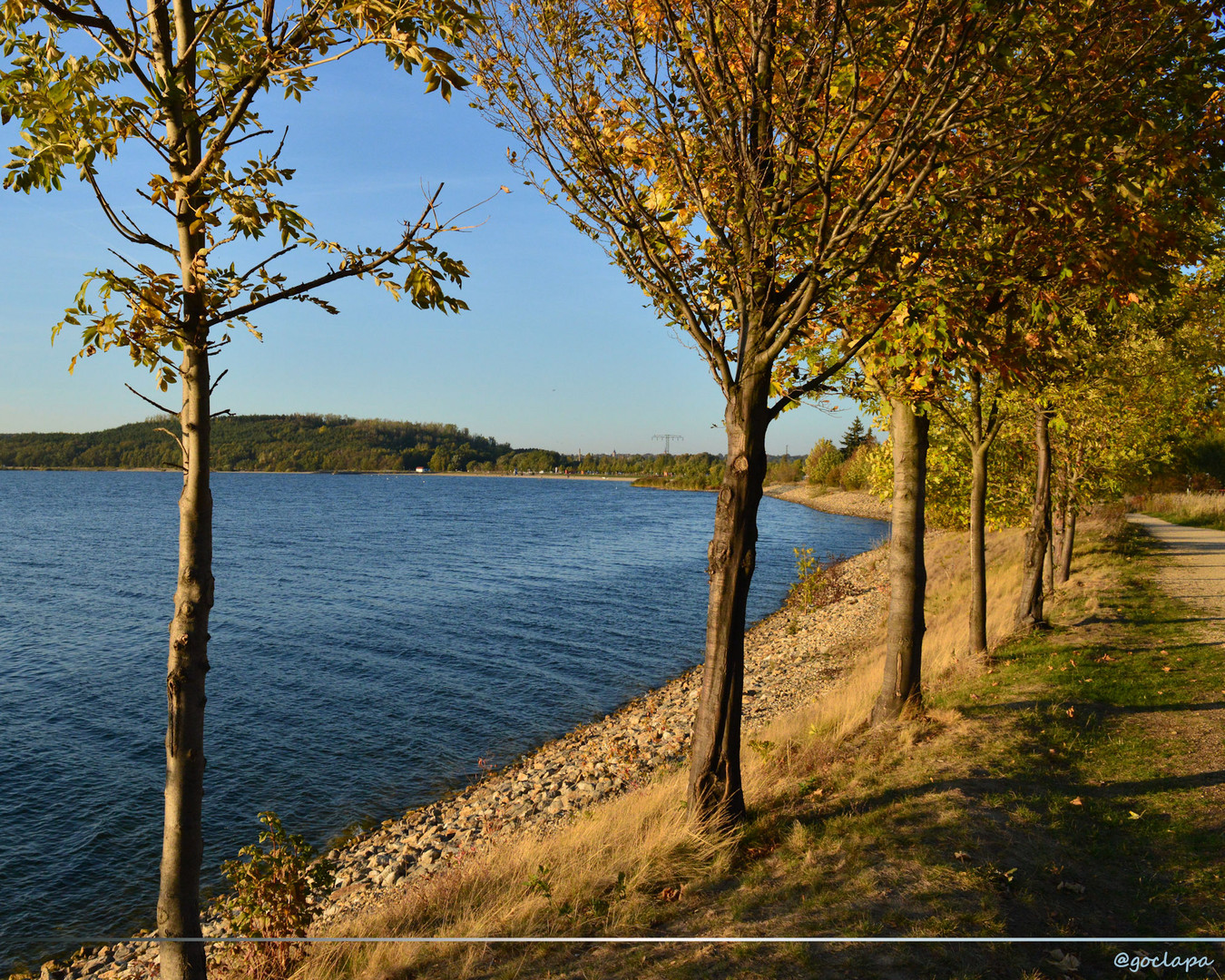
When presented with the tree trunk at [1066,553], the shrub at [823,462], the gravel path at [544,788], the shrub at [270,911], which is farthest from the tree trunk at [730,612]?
the shrub at [823,462]

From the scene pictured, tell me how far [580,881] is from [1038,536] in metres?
11.8

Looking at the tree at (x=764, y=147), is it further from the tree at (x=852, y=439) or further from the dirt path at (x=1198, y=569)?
the tree at (x=852, y=439)

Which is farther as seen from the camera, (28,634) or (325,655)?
(28,634)

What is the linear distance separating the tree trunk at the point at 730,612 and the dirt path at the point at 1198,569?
1133 centimetres

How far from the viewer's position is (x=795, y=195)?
643 centimetres

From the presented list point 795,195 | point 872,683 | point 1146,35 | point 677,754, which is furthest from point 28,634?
point 1146,35

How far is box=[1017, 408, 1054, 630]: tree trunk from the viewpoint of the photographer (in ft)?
45.3

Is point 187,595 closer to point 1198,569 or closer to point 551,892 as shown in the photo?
point 551,892

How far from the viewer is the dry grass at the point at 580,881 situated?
560 cm

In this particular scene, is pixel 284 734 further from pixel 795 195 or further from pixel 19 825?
pixel 795 195

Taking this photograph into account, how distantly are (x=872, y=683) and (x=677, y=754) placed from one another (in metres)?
3.82

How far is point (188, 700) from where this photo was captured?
4145 millimetres

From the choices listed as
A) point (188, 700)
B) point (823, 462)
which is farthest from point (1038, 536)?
point (823, 462)

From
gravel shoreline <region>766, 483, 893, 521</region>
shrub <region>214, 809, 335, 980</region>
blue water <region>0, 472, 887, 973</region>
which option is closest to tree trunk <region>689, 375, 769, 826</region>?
shrub <region>214, 809, 335, 980</region>
